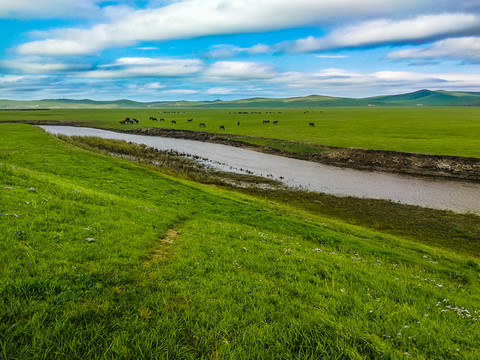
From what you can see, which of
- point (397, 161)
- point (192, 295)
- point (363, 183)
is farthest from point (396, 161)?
point (192, 295)

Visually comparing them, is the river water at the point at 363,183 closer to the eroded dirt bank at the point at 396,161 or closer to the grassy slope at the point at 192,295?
the eroded dirt bank at the point at 396,161

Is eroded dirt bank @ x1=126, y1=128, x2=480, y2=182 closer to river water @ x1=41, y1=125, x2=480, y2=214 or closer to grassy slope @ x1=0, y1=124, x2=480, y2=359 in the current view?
river water @ x1=41, y1=125, x2=480, y2=214

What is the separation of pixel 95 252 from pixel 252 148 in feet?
198

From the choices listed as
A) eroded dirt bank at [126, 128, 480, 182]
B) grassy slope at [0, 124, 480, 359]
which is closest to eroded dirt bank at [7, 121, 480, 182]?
eroded dirt bank at [126, 128, 480, 182]

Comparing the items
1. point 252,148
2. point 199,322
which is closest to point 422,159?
point 252,148

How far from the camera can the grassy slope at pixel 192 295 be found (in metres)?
5.05

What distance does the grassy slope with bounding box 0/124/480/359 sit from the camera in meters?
5.05

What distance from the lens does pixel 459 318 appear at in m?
7.05

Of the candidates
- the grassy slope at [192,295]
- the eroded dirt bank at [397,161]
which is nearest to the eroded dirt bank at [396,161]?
the eroded dirt bank at [397,161]

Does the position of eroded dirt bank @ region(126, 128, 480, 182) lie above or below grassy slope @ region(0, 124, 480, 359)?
above

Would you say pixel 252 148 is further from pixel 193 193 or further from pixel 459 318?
pixel 459 318

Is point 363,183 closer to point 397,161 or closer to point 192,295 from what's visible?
point 397,161

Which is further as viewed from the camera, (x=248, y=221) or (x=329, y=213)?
(x=329, y=213)

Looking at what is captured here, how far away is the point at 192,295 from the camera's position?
276 inches
